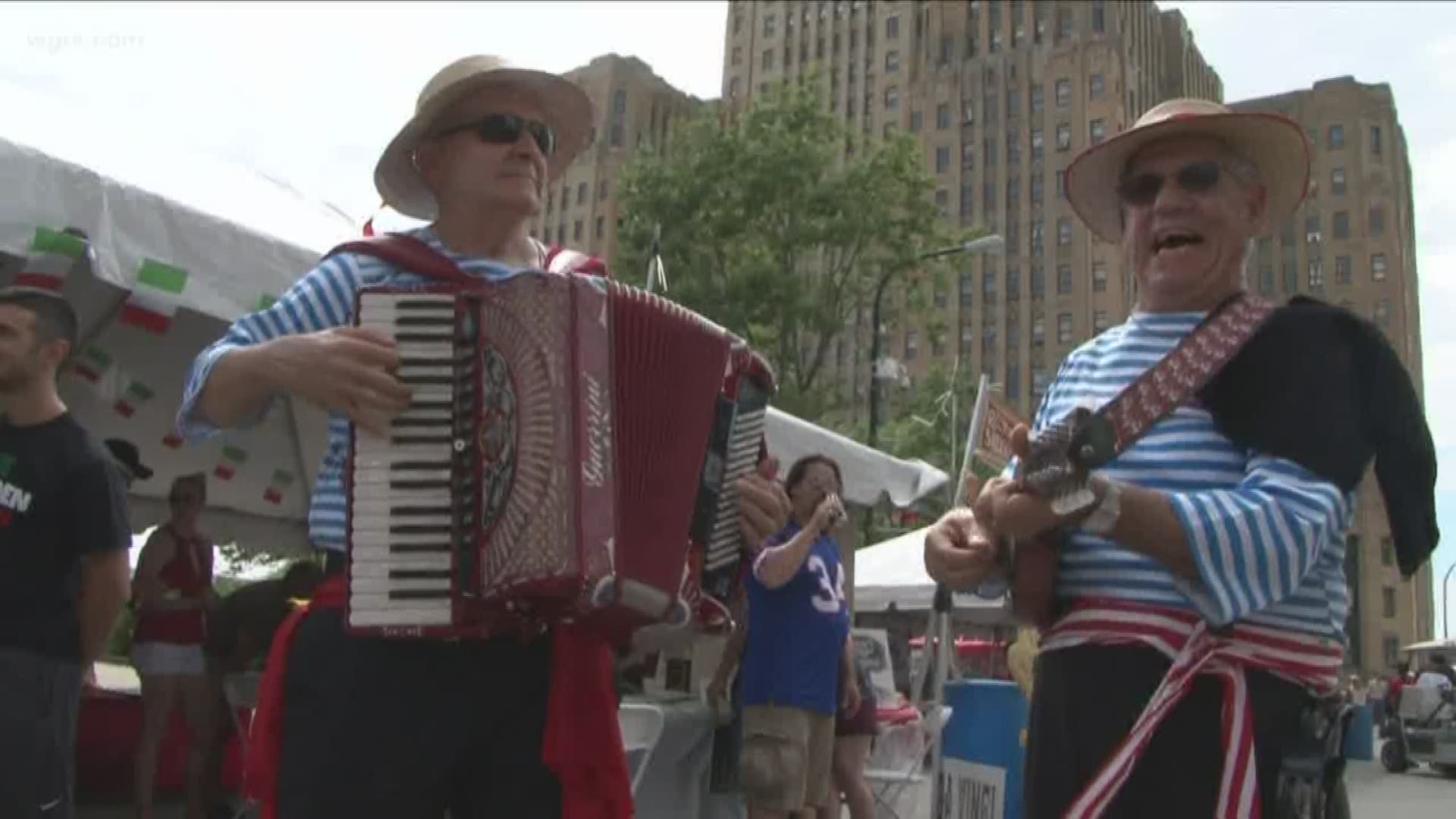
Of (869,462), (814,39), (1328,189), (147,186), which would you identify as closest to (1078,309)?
(1328,189)

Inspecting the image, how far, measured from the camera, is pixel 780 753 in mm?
5898

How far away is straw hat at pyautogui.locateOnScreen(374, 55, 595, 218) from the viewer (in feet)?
8.04

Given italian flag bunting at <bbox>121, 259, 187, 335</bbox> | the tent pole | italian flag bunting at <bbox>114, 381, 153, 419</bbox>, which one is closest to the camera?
italian flag bunting at <bbox>121, 259, 187, 335</bbox>

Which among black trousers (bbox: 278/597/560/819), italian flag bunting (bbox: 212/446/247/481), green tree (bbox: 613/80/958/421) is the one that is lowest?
black trousers (bbox: 278/597/560/819)

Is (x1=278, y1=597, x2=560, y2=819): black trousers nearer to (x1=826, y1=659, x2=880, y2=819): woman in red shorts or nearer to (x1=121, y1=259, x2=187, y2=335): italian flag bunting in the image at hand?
(x1=121, y1=259, x2=187, y2=335): italian flag bunting

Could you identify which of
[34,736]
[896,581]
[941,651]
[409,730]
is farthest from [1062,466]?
[896,581]

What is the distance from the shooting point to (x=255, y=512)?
955cm

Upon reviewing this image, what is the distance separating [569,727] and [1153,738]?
957mm

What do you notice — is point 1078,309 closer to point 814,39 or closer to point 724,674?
point 814,39

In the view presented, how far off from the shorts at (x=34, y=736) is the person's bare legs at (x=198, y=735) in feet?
12.1

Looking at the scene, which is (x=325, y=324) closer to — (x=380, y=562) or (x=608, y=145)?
(x=380, y=562)

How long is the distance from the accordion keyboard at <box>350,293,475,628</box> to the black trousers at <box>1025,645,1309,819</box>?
3.30ft

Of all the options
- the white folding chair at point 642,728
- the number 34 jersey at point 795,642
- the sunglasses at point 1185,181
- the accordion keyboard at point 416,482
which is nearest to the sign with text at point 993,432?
the number 34 jersey at point 795,642

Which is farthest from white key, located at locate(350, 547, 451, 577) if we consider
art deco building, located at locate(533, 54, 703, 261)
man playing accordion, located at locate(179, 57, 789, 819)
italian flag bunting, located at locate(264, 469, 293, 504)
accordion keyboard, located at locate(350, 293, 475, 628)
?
art deco building, located at locate(533, 54, 703, 261)
